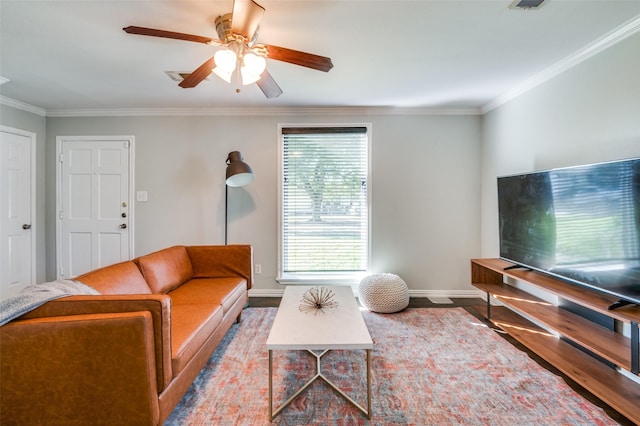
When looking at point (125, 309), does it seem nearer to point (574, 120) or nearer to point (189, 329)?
point (189, 329)

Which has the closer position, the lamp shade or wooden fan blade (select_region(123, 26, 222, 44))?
wooden fan blade (select_region(123, 26, 222, 44))

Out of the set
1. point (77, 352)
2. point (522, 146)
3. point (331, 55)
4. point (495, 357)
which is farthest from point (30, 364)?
point (522, 146)

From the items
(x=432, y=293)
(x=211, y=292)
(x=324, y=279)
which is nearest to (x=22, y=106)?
(x=211, y=292)

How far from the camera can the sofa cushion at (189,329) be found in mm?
1368

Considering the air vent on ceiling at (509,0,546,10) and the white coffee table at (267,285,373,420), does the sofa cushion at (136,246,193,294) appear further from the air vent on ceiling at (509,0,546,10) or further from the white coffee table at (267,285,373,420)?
the air vent on ceiling at (509,0,546,10)

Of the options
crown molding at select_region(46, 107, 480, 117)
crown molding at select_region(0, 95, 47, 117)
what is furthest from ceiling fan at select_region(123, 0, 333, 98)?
crown molding at select_region(0, 95, 47, 117)

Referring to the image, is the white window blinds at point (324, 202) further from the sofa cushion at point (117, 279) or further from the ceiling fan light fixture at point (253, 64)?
the ceiling fan light fixture at point (253, 64)

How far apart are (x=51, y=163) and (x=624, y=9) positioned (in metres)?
5.57

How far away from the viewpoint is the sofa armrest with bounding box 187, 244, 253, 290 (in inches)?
106

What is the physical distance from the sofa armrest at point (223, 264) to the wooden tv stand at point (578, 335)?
235 centimetres

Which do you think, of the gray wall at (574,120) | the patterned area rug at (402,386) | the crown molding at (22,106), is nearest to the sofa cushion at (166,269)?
the patterned area rug at (402,386)

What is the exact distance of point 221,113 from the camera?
10.9ft

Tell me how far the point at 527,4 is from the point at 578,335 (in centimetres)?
205

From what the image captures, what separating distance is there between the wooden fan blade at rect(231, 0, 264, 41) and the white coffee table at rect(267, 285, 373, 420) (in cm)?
163
